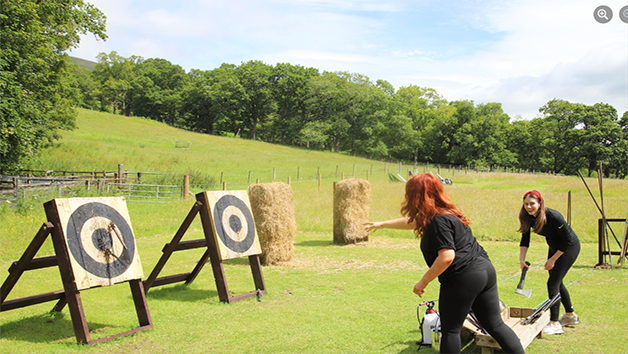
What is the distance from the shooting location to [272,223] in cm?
1056

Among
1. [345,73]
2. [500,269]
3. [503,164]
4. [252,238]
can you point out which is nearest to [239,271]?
[252,238]

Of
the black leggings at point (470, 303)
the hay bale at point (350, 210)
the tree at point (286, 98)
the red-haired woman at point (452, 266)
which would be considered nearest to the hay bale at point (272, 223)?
the hay bale at point (350, 210)

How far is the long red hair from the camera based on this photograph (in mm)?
3689

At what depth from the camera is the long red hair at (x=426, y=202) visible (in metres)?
3.69

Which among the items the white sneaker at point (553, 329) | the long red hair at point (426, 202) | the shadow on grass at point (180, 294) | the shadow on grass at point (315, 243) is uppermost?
the long red hair at point (426, 202)

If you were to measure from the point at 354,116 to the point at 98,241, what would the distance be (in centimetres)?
8720

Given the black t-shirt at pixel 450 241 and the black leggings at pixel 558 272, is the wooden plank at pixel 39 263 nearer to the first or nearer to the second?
the black t-shirt at pixel 450 241

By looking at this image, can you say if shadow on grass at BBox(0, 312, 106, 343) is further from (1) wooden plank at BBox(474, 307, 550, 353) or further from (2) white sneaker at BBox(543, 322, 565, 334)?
(2) white sneaker at BBox(543, 322, 565, 334)

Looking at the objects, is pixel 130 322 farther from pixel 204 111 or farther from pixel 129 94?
pixel 129 94

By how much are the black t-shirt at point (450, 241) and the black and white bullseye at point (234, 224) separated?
4.50 m

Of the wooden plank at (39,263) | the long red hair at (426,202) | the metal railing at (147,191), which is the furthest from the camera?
the metal railing at (147,191)

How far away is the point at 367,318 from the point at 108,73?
120 metres

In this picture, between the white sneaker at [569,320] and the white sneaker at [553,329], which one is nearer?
the white sneaker at [553,329]

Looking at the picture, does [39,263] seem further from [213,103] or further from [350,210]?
[213,103]
